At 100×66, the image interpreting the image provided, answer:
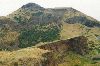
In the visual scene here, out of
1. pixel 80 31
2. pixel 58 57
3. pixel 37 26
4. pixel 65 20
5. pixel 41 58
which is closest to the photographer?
pixel 41 58

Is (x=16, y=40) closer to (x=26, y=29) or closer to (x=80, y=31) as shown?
(x=26, y=29)

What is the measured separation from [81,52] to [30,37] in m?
Result: 37.0

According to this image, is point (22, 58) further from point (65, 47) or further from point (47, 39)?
point (47, 39)

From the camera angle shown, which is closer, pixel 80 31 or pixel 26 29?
pixel 26 29

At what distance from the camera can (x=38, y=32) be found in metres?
127

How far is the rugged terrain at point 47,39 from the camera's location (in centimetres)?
6169

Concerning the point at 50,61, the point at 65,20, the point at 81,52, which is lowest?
the point at 65,20

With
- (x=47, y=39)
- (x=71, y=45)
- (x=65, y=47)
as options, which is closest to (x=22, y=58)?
(x=65, y=47)

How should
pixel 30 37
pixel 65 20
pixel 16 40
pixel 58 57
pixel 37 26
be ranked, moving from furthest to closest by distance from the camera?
1. pixel 65 20
2. pixel 37 26
3. pixel 30 37
4. pixel 16 40
5. pixel 58 57

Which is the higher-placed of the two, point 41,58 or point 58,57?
point 41,58

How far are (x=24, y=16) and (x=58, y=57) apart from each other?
3053 inches

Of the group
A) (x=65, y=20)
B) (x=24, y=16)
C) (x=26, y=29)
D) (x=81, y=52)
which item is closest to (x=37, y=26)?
(x=26, y=29)

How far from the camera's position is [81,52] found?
89.2m

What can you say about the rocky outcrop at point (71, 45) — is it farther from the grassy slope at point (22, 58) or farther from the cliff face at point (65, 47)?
the grassy slope at point (22, 58)
